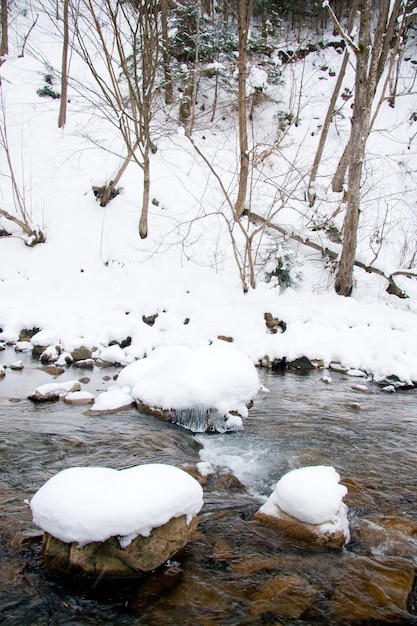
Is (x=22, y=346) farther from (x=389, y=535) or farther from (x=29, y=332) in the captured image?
(x=389, y=535)

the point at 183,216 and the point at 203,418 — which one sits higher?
the point at 183,216

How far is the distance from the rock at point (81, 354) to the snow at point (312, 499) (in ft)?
18.0

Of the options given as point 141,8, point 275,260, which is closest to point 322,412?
point 275,260

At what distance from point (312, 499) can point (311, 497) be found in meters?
0.01

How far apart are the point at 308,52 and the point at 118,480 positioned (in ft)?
93.9

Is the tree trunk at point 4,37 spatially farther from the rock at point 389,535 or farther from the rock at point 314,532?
the rock at point 389,535

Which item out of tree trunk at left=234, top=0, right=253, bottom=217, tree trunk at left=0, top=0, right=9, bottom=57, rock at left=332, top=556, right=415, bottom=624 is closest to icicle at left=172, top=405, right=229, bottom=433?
rock at left=332, top=556, right=415, bottom=624

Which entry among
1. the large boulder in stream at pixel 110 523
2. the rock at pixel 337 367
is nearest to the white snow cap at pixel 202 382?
the large boulder in stream at pixel 110 523

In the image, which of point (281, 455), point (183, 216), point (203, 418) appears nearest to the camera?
point (281, 455)

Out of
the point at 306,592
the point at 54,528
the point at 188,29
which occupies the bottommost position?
the point at 306,592

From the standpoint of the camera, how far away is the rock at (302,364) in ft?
25.5

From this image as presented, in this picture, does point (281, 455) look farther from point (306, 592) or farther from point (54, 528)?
point (54, 528)

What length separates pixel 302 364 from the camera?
7.77 meters

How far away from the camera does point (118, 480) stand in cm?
247
